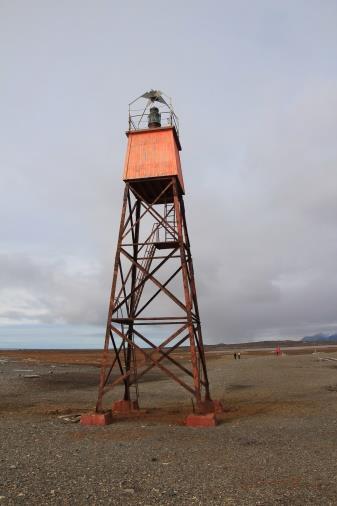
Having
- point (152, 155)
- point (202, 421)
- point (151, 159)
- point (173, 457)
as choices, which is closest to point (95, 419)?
point (202, 421)

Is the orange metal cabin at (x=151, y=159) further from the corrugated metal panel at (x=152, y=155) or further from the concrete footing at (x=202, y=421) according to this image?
the concrete footing at (x=202, y=421)

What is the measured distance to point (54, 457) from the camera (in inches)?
420

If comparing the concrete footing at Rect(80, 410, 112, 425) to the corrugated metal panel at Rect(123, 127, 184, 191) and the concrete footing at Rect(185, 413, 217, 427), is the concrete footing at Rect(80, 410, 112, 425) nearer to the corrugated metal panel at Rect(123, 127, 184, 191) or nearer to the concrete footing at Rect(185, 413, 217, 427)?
the concrete footing at Rect(185, 413, 217, 427)

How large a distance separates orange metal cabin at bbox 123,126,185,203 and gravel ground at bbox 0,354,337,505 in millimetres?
9883

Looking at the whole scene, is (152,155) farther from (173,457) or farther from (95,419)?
(173,457)

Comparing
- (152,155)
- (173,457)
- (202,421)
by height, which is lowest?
(173,457)

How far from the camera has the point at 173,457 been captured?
10805 millimetres

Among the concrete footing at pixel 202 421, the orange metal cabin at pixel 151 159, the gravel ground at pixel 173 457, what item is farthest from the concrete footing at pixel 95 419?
the orange metal cabin at pixel 151 159

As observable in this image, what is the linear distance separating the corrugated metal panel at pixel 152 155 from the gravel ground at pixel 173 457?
1007 cm

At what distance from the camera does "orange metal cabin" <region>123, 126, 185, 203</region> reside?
56.9 feet

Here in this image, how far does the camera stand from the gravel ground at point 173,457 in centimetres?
820

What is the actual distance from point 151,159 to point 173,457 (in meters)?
11.8

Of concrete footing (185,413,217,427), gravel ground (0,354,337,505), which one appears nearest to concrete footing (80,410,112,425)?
gravel ground (0,354,337,505)

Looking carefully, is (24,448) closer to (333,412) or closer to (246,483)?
(246,483)
